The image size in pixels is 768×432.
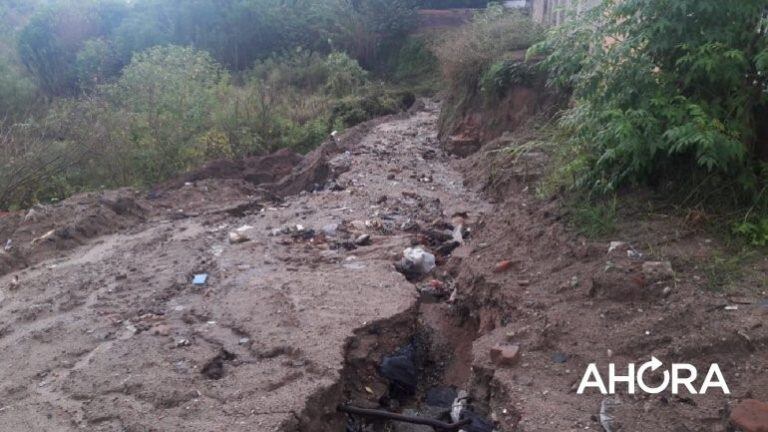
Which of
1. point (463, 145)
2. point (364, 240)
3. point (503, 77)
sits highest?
point (503, 77)

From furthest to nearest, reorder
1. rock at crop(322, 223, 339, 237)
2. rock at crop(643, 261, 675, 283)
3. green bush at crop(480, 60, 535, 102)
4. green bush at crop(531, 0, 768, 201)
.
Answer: green bush at crop(480, 60, 535, 102)
rock at crop(322, 223, 339, 237)
green bush at crop(531, 0, 768, 201)
rock at crop(643, 261, 675, 283)

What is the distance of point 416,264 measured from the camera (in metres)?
6.00

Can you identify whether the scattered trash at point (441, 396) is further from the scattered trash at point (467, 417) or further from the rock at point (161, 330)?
the rock at point (161, 330)

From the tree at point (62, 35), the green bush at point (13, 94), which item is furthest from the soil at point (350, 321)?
the tree at point (62, 35)

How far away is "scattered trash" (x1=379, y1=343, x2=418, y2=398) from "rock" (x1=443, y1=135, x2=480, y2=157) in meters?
7.10

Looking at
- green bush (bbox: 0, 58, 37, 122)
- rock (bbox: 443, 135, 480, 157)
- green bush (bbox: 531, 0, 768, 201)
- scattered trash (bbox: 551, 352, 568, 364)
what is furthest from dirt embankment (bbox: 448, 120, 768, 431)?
green bush (bbox: 0, 58, 37, 122)

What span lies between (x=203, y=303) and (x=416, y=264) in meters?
1.81

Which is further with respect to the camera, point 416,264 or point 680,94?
point 416,264

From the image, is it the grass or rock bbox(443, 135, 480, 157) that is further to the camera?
rock bbox(443, 135, 480, 157)

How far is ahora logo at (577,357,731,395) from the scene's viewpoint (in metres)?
3.37

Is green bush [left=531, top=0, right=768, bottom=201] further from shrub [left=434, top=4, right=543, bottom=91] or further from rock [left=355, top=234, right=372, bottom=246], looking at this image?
shrub [left=434, top=4, right=543, bottom=91]

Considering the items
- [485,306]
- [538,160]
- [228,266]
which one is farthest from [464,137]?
[485,306]

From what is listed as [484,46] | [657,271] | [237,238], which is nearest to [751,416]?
[657,271]

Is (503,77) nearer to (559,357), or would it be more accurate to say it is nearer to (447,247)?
(447,247)
